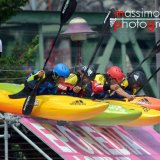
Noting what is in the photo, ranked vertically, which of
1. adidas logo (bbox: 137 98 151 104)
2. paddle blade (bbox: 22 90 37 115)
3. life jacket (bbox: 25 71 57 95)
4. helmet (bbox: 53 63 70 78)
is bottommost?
adidas logo (bbox: 137 98 151 104)

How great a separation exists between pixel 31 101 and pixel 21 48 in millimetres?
5358

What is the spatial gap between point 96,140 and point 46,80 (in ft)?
3.98

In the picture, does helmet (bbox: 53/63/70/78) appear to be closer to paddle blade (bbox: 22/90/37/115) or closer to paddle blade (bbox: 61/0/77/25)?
paddle blade (bbox: 22/90/37/115)

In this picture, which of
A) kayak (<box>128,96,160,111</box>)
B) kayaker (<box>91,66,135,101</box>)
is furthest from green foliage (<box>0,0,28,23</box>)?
kayak (<box>128,96,160,111</box>)

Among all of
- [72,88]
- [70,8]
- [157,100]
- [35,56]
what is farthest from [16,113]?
[35,56]

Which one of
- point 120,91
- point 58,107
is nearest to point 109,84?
point 120,91

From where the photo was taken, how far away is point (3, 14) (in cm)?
1692

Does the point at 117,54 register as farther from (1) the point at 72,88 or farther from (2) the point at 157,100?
(1) the point at 72,88

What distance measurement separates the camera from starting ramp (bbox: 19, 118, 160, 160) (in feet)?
42.9

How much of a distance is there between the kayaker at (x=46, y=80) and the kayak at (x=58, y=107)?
14 cm

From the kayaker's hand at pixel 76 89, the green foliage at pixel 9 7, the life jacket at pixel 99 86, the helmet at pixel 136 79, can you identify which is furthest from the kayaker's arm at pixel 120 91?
the green foliage at pixel 9 7

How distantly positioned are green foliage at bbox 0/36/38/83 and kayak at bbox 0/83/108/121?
2562 millimetres

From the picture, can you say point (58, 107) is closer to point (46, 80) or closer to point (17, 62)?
point (46, 80)

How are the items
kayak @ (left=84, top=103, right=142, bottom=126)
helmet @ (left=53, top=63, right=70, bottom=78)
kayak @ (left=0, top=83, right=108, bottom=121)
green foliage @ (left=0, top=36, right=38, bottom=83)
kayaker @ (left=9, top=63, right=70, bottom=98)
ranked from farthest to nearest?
green foliage @ (left=0, top=36, right=38, bottom=83)
kayak @ (left=84, top=103, right=142, bottom=126)
helmet @ (left=53, top=63, right=70, bottom=78)
kayaker @ (left=9, top=63, right=70, bottom=98)
kayak @ (left=0, top=83, right=108, bottom=121)
